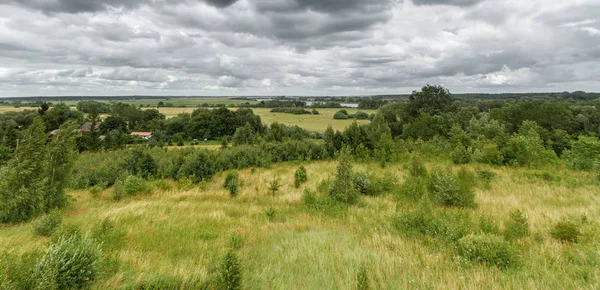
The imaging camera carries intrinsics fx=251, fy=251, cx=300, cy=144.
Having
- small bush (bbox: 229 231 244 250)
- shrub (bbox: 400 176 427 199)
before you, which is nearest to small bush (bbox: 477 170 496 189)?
shrub (bbox: 400 176 427 199)

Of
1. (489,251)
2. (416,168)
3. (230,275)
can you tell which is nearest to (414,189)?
(416,168)

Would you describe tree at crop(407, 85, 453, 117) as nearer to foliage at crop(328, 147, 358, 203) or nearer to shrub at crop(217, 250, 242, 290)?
foliage at crop(328, 147, 358, 203)

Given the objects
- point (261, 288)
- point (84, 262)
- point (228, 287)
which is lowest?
point (261, 288)

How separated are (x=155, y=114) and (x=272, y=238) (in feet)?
313

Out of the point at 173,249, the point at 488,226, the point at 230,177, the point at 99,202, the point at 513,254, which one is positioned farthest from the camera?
the point at 230,177

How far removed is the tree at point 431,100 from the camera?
48844 millimetres

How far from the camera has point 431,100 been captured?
4916 cm

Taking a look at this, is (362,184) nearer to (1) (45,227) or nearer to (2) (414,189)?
(2) (414,189)

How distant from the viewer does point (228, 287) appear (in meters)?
4.01

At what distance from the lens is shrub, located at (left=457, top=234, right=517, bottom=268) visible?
5.00 m

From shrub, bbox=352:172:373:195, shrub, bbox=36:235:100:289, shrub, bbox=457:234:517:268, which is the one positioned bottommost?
shrub, bbox=352:172:373:195

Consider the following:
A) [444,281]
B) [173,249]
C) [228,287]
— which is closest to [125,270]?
[173,249]

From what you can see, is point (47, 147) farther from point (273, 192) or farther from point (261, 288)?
point (261, 288)

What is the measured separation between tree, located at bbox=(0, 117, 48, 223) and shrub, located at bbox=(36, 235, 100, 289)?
29.9 ft
